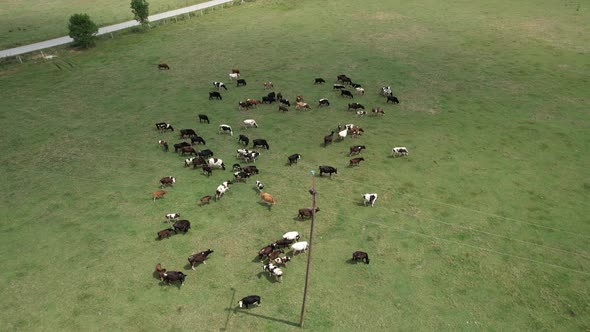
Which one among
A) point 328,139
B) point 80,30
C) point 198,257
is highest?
point 80,30

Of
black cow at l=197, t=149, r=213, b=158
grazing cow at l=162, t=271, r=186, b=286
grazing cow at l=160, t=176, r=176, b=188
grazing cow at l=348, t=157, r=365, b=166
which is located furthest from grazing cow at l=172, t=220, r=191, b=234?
grazing cow at l=348, t=157, r=365, b=166

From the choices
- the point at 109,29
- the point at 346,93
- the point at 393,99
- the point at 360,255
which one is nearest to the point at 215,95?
the point at 346,93

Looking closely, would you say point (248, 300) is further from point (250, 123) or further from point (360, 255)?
point (250, 123)

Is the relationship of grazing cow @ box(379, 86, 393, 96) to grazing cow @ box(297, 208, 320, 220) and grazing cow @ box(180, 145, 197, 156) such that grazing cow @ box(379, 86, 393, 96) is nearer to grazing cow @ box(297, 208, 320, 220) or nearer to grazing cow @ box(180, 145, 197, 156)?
grazing cow @ box(297, 208, 320, 220)

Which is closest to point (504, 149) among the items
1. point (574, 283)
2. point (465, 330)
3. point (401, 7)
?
→ point (574, 283)

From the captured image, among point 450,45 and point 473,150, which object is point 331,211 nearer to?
point 473,150

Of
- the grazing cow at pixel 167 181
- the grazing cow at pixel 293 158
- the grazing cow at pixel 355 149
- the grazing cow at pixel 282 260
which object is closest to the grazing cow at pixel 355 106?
the grazing cow at pixel 355 149
